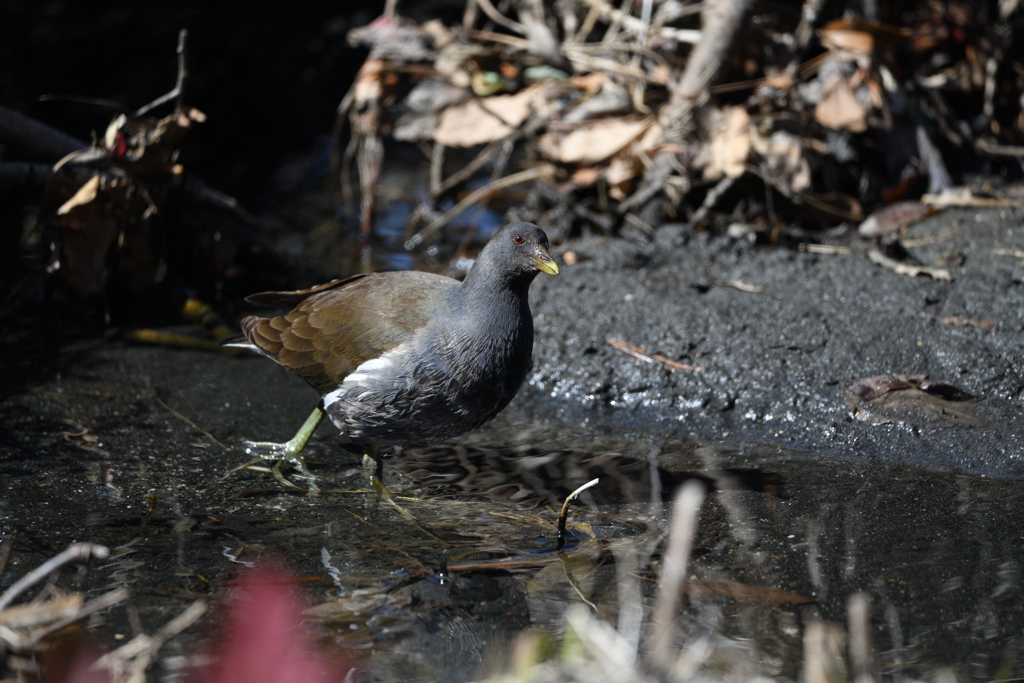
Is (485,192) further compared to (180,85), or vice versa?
(485,192)

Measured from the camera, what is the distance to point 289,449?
13.2 ft

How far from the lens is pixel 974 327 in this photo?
4305 mm

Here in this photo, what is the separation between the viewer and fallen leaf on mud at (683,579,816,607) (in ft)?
9.07

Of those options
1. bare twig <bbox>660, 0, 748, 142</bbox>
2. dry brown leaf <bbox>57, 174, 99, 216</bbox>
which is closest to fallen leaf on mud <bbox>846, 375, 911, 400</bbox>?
bare twig <bbox>660, 0, 748, 142</bbox>

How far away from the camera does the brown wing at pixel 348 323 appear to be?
3.74 meters

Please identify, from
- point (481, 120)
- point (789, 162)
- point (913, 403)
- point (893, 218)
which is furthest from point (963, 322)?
point (481, 120)

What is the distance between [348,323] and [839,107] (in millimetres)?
3538

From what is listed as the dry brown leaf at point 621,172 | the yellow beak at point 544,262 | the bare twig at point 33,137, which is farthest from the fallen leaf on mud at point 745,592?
the bare twig at point 33,137

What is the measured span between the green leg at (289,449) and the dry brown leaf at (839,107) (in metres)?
3.70

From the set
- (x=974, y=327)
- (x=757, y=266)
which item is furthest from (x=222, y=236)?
(x=974, y=327)

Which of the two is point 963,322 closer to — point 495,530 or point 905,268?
point 905,268

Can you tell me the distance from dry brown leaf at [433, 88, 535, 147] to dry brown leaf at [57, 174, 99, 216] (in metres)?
2.26

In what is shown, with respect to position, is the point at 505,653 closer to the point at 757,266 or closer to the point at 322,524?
the point at 322,524

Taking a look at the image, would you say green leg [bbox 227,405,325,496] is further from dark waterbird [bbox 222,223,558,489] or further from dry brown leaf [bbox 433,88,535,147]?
dry brown leaf [bbox 433,88,535,147]
